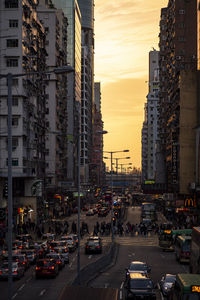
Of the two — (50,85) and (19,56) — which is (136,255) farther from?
(50,85)

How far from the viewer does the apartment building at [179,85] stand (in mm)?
105438

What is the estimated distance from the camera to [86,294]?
22.2 metres

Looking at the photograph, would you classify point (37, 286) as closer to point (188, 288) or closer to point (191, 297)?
point (188, 288)

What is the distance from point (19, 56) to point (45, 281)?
140 ft

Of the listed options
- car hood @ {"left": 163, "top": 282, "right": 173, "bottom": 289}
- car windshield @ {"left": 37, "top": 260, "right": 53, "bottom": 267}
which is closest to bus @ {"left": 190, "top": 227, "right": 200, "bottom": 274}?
car hood @ {"left": 163, "top": 282, "right": 173, "bottom": 289}

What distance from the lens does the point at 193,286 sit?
894 inches

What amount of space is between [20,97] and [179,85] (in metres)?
38.9

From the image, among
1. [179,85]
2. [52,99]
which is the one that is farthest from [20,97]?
[52,99]

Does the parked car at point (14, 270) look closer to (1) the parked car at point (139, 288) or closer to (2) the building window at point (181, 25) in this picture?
(1) the parked car at point (139, 288)

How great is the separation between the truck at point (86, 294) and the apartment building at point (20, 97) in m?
52.0

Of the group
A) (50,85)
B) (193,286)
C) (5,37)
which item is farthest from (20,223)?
(193,286)

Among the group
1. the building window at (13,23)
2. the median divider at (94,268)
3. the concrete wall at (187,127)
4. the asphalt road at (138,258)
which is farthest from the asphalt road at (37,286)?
the concrete wall at (187,127)

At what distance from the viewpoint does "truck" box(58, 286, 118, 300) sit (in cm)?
2198

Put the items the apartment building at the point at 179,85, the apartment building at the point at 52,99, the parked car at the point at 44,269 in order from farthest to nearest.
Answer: the apartment building at the point at 52,99, the apartment building at the point at 179,85, the parked car at the point at 44,269
